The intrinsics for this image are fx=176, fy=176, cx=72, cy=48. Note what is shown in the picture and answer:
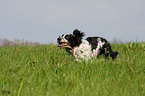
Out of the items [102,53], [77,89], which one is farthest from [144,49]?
[77,89]

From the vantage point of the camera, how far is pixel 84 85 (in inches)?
143

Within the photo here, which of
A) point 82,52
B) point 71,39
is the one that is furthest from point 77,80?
point 71,39

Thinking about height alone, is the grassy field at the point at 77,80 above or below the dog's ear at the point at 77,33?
below

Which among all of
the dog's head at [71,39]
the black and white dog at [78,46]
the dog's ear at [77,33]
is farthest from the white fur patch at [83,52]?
the dog's ear at [77,33]

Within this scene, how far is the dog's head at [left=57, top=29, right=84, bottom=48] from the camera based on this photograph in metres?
4.91

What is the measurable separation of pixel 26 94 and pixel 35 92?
20 centimetres

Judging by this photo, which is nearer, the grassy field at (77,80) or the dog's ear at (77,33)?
the grassy field at (77,80)

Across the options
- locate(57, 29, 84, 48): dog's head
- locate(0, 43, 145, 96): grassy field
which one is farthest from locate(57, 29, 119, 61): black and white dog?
locate(0, 43, 145, 96): grassy field

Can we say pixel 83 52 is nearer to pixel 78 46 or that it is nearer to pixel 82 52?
pixel 82 52

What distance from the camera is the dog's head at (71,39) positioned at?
4910 millimetres

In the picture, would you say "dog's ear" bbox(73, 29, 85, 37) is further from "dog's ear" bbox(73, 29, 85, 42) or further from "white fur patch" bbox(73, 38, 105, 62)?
"white fur patch" bbox(73, 38, 105, 62)

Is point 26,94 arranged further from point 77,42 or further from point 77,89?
point 77,42

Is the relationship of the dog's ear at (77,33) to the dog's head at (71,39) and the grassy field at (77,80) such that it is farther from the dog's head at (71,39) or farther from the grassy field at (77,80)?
the grassy field at (77,80)

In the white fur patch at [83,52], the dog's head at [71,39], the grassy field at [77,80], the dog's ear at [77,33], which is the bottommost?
the grassy field at [77,80]
